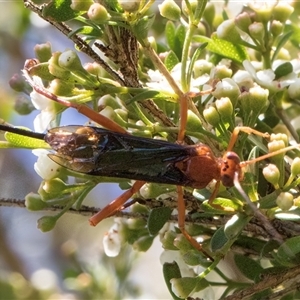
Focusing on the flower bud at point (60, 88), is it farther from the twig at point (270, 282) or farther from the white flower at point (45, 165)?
the twig at point (270, 282)

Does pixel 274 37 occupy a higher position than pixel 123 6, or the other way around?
pixel 123 6

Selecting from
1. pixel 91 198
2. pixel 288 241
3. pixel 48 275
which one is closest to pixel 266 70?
pixel 288 241

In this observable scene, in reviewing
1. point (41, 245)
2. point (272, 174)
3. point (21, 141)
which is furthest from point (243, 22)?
point (41, 245)

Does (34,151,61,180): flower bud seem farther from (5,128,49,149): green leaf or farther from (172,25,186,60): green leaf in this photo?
(172,25,186,60): green leaf

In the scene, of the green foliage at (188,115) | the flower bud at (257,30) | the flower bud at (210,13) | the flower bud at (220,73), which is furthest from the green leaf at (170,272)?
the flower bud at (210,13)

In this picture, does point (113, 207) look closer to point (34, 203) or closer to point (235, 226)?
point (34, 203)

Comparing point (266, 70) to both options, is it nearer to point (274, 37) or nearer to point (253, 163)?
point (274, 37)
